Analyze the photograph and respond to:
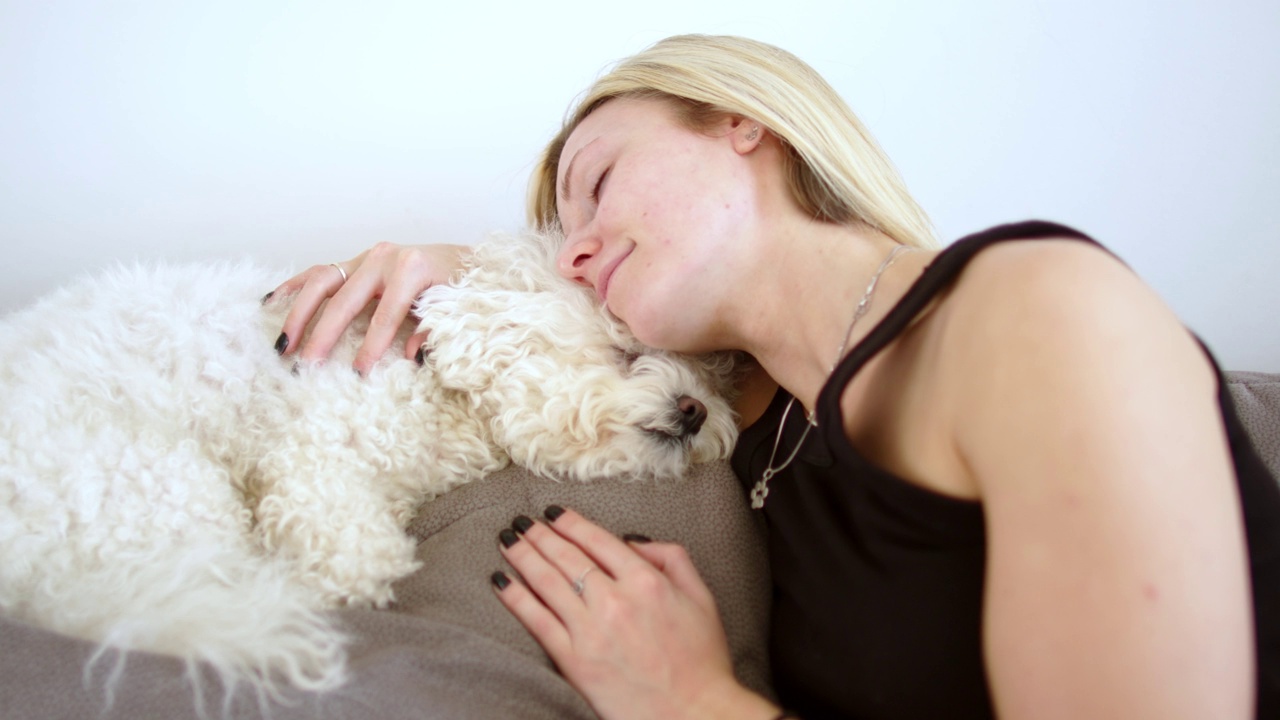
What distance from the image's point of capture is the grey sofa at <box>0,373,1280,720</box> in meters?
0.72

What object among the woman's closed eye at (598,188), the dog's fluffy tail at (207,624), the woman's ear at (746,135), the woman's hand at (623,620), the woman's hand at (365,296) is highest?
the woman's ear at (746,135)

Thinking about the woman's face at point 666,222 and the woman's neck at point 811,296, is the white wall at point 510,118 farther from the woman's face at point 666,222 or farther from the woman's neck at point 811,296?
the woman's neck at point 811,296

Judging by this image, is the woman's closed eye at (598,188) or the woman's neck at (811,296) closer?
the woman's neck at (811,296)

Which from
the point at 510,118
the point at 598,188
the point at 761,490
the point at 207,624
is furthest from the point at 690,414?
the point at 510,118

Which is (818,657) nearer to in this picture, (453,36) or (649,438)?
(649,438)

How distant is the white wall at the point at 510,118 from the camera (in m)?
1.55

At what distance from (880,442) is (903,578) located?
0.15 metres

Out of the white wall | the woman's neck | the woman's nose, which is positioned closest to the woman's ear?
the woman's neck

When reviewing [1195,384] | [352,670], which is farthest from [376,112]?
[1195,384]

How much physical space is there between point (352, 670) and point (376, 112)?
1.35 metres

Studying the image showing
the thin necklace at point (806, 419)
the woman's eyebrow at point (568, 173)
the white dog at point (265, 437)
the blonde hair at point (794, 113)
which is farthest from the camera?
the woman's eyebrow at point (568, 173)

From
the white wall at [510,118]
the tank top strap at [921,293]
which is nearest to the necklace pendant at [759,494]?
the tank top strap at [921,293]

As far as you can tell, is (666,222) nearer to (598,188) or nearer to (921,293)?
(598,188)

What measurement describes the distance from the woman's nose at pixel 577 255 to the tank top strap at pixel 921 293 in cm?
50
